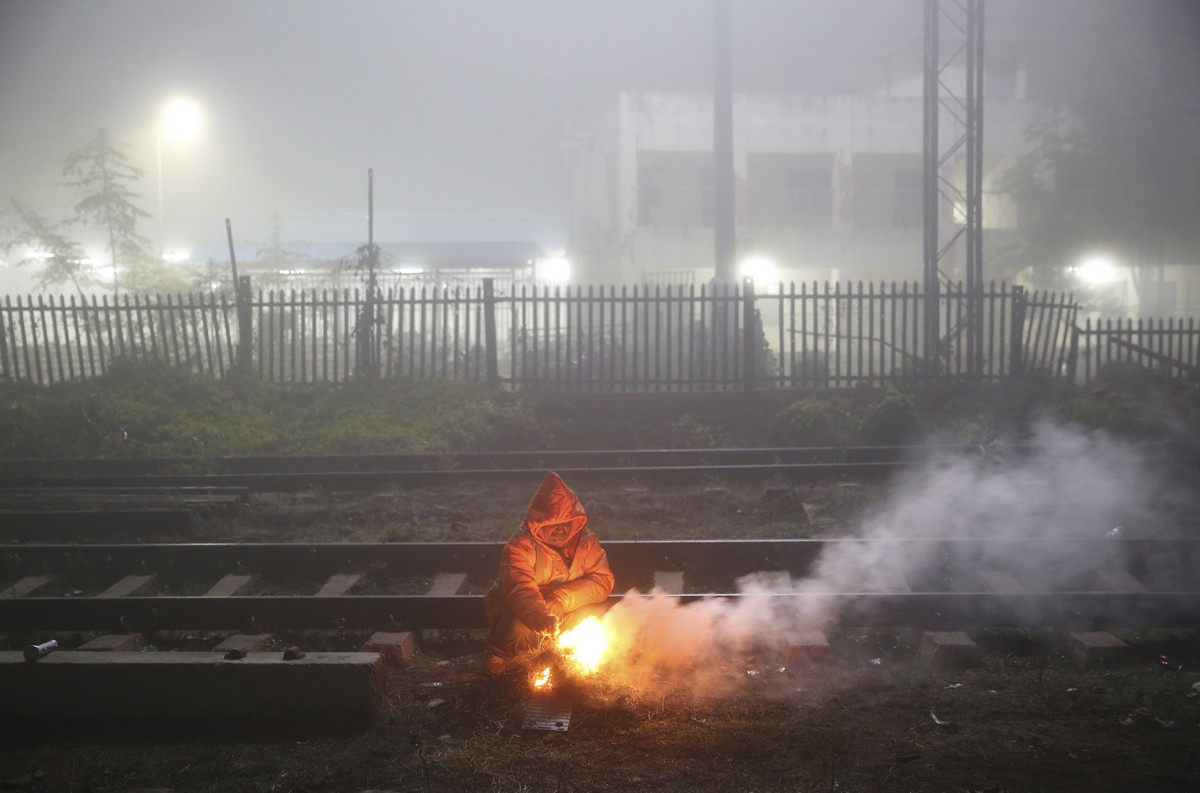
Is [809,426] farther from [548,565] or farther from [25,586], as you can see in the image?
[25,586]

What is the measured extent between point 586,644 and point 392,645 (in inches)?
51.6

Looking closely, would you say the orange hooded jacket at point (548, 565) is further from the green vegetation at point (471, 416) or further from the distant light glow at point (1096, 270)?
the distant light glow at point (1096, 270)

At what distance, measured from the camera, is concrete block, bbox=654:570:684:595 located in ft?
21.6

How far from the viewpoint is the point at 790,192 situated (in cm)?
3347

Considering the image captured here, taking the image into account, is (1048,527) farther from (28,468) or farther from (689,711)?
(28,468)

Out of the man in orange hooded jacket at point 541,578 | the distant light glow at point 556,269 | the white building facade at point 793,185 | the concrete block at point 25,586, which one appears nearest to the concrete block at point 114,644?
the concrete block at point 25,586

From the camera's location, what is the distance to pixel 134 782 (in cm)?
409

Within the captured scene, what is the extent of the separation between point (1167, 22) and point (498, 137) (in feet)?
115

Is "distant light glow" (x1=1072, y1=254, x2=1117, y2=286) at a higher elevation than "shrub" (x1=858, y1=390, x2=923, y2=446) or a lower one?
higher

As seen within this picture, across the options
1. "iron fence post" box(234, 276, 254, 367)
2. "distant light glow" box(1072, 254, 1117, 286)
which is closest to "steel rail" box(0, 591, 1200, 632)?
"iron fence post" box(234, 276, 254, 367)

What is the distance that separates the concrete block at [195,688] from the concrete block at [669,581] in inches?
98.5

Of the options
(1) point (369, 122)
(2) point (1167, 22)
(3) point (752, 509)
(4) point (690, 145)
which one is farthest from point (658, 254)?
(1) point (369, 122)

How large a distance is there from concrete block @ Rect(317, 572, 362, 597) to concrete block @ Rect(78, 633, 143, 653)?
1304 millimetres

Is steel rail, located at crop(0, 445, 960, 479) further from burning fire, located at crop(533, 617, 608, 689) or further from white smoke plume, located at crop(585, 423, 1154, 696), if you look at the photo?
burning fire, located at crop(533, 617, 608, 689)
